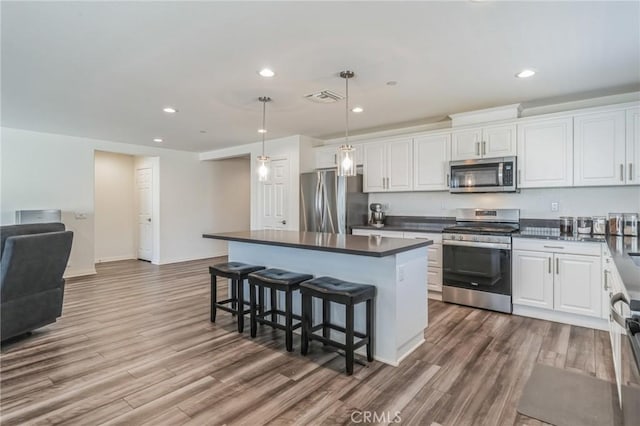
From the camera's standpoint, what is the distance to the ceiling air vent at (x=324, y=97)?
141 inches

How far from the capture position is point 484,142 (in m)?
4.27

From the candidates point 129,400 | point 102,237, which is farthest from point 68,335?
point 102,237

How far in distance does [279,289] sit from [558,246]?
3.00 meters

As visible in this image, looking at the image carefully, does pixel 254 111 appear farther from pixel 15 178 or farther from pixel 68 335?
pixel 15 178

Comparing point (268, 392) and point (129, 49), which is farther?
point (129, 49)

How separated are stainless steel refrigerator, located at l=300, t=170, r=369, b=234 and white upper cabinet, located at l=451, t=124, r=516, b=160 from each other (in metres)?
1.58

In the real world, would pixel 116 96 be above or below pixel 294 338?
above

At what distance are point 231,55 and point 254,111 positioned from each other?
5.32 ft

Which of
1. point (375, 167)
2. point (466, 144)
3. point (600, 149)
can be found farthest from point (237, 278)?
point (600, 149)

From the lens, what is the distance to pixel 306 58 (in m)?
2.79

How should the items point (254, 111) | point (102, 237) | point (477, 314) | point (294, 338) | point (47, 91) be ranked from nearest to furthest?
point (294, 338) < point (47, 91) < point (477, 314) < point (254, 111) < point (102, 237)

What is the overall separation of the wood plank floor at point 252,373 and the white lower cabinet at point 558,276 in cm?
23

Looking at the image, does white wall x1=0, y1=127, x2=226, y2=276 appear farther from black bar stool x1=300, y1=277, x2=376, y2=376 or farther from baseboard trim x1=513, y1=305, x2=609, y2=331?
baseboard trim x1=513, y1=305, x2=609, y2=331

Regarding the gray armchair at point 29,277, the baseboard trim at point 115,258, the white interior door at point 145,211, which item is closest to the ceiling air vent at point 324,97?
the gray armchair at point 29,277
